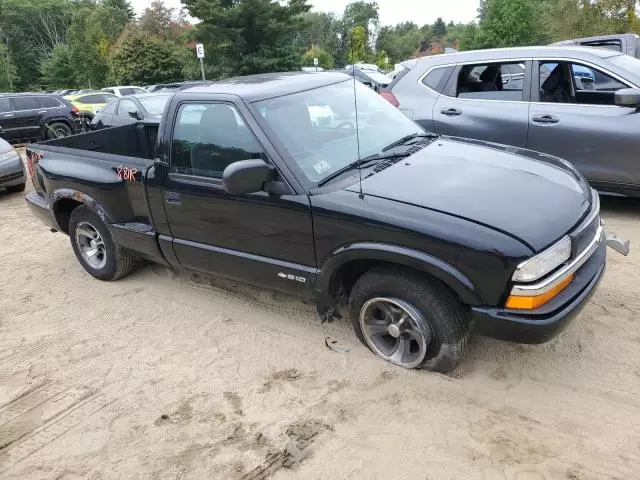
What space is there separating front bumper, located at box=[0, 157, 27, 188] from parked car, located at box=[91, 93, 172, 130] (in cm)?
261

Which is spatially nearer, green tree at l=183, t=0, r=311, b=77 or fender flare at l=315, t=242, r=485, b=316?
fender flare at l=315, t=242, r=485, b=316

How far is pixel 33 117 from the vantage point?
1486 centimetres

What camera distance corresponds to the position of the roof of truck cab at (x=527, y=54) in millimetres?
5504

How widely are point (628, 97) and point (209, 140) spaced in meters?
3.94

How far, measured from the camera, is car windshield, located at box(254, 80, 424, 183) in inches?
137

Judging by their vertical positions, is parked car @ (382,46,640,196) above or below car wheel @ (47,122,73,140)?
above

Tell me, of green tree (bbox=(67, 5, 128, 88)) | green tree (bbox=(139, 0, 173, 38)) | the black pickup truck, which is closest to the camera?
the black pickup truck

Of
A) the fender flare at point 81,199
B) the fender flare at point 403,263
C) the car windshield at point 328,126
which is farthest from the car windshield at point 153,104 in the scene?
the fender flare at point 403,263

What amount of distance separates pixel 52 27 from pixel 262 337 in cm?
8642

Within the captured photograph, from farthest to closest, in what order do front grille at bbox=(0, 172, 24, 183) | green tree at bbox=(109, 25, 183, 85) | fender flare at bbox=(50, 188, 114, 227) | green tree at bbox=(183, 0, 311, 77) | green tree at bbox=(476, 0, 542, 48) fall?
1. green tree at bbox=(476, 0, 542, 48)
2. green tree at bbox=(109, 25, 183, 85)
3. green tree at bbox=(183, 0, 311, 77)
4. front grille at bbox=(0, 172, 24, 183)
5. fender flare at bbox=(50, 188, 114, 227)

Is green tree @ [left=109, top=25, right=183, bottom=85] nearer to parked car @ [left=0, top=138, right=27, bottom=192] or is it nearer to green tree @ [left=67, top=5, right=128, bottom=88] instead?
green tree @ [left=67, top=5, right=128, bottom=88]

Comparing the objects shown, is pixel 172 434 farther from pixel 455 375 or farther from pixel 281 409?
pixel 455 375

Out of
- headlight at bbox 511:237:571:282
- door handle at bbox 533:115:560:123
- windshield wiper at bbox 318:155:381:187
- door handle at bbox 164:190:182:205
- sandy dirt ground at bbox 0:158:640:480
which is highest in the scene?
windshield wiper at bbox 318:155:381:187

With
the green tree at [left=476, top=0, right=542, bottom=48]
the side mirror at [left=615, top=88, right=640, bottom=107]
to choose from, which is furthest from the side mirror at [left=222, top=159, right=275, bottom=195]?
the green tree at [left=476, top=0, right=542, bottom=48]
